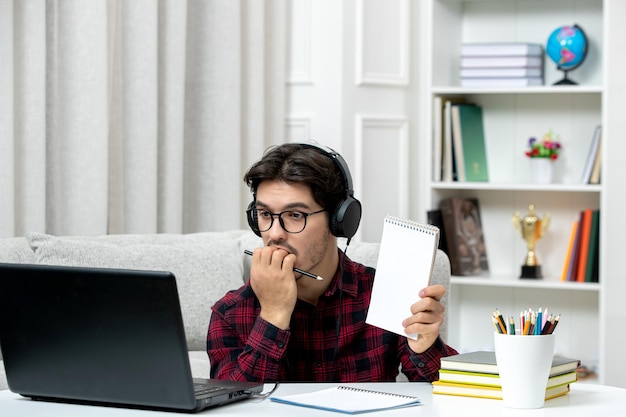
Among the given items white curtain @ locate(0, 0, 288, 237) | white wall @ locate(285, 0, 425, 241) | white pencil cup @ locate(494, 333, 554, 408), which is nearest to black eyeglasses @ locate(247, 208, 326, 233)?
white pencil cup @ locate(494, 333, 554, 408)

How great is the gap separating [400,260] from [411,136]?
7.52ft

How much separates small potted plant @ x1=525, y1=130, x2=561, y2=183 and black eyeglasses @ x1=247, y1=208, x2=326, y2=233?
2024mm

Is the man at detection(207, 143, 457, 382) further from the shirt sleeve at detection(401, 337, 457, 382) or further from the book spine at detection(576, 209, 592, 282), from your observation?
the book spine at detection(576, 209, 592, 282)

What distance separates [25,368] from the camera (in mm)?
1329

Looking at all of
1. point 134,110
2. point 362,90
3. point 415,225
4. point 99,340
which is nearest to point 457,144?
point 362,90

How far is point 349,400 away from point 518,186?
230 cm

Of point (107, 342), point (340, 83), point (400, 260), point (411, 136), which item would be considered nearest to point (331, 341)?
point (400, 260)

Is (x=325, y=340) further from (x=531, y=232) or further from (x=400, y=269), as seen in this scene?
(x=531, y=232)

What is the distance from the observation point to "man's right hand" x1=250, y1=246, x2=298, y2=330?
1560 millimetres

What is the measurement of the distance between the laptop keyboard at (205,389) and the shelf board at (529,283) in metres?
2.28

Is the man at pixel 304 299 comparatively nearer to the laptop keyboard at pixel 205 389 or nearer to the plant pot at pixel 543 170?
the laptop keyboard at pixel 205 389

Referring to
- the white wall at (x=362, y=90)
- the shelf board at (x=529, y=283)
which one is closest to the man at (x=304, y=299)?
the white wall at (x=362, y=90)

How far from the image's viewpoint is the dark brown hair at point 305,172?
170cm

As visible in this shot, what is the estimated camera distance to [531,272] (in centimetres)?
355
